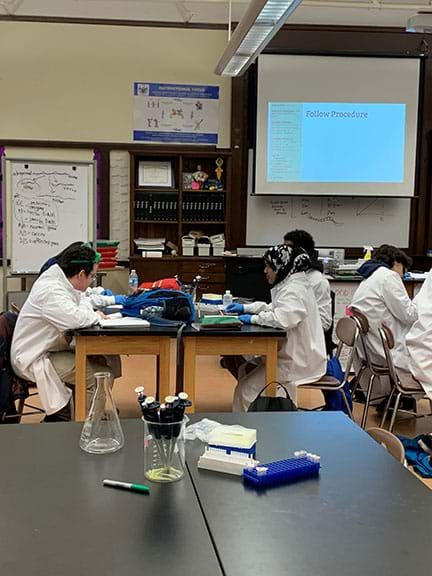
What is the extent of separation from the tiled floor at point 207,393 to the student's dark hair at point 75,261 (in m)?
1.12

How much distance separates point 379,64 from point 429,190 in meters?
1.43

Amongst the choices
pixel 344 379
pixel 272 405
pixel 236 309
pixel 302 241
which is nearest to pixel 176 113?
A: pixel 302 241

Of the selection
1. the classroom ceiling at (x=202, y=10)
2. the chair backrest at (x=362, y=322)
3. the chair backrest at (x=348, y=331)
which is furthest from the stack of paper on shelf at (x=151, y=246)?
the chair backrest at (x=348, y=331)

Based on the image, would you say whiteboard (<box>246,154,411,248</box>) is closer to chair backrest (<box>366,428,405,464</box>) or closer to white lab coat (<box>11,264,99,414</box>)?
white lab coat (<box>11,264,99,414</box>)

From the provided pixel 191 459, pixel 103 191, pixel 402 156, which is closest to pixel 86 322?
pixel 191 459

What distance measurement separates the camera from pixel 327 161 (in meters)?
6.98

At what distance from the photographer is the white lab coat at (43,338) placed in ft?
11.7

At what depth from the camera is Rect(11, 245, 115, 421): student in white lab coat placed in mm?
3527

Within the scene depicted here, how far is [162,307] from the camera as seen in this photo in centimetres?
395

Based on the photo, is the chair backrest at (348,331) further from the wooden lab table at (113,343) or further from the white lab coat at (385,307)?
the wooden lab table at (113,343)

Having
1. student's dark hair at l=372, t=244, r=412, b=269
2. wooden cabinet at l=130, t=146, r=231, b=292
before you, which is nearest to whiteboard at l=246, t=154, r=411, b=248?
wooden cabinet at l=130, t=146, r=231, b=292

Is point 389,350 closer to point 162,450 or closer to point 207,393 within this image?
point 207,393

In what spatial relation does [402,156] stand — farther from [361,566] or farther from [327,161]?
[361,566]

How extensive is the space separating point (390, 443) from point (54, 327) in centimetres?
222
